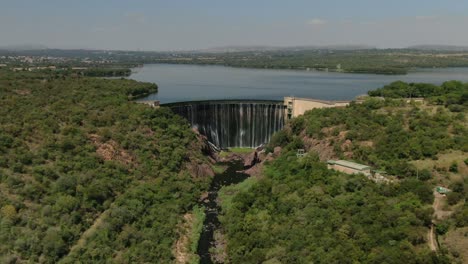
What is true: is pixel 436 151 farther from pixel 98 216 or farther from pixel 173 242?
pixel 98 216

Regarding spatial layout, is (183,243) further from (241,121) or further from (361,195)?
(241,121)

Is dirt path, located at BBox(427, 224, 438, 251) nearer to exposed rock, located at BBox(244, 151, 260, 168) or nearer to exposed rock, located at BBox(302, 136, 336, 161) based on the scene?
exposed rock, located at BBox(302, 136, 336, 161)

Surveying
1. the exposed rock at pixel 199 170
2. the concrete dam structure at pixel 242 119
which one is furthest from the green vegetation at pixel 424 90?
the exposed rock at pixel 199 170

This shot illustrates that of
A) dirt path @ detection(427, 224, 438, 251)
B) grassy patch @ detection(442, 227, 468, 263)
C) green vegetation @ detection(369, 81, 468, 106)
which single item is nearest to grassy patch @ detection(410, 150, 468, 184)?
dirt path @ detection(427, 224, 438, 251)

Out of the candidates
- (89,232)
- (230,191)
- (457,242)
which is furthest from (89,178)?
(457,242)

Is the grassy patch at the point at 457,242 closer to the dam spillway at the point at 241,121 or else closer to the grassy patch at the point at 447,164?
the grassy patch at the point at 447,164
